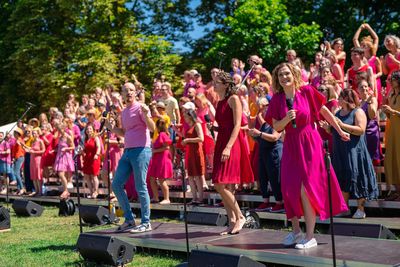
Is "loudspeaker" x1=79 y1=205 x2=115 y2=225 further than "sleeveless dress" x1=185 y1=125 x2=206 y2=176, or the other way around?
"sleeveless dress" x1=185 y1=125 x2=206 y2=176

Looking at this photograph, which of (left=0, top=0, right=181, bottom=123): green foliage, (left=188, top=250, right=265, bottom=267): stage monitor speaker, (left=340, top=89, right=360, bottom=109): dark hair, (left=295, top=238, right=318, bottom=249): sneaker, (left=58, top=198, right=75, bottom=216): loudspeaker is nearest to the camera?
(left=188, top=250, right=265, bottom=267): stage monitor speaker

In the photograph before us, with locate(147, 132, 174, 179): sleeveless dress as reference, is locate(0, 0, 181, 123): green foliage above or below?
above

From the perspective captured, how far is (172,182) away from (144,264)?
→ 15.7 ft

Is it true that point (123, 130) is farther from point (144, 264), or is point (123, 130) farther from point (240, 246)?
point (240, 246)

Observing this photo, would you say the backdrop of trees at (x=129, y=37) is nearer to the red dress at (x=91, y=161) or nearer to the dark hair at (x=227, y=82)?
the red dress at (x=91, y=161)

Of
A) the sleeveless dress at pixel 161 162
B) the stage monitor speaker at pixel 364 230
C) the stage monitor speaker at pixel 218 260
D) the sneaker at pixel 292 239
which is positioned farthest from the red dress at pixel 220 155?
the sleeveless dress at pixel 161 162

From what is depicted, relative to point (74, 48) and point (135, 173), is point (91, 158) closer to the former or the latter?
point (135, 173)

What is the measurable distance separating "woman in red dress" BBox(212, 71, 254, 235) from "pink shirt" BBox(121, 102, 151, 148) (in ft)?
3.89

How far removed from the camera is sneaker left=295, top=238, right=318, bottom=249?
5.82 metres

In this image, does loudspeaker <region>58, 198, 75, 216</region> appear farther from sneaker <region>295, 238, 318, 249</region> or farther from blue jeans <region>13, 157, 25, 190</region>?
sneaker <region>295, 238, 318, 249</region>

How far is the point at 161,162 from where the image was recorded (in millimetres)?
10625

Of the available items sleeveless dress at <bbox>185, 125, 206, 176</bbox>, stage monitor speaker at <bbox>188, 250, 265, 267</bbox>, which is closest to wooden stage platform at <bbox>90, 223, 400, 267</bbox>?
stage monitor speaker at <bbox>188, 250, 265, 267</bbox>

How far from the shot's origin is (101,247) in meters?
6.59

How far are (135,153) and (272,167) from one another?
7.19ft
